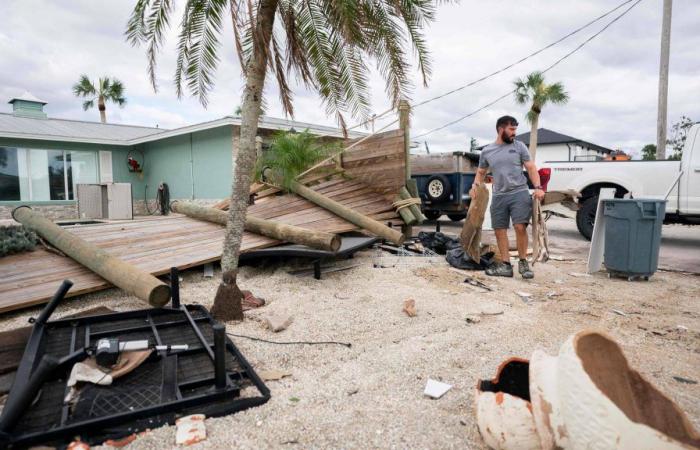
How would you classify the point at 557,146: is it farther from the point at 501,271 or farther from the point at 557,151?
the point at 501,271

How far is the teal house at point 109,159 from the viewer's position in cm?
1349

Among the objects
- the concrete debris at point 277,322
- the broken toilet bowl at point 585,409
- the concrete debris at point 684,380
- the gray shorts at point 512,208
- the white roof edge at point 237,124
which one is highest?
the white roof edge at point 237,124

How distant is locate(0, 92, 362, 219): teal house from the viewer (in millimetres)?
13492

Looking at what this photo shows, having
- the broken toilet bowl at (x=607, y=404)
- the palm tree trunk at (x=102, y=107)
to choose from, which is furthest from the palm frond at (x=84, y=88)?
the broken toilet bowl at (x=607, y=404)

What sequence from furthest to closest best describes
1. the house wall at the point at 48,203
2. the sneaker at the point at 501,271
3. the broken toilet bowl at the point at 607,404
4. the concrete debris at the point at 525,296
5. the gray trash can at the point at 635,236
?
1. the house wall at the point at 48,203
2. the sneaker at the point at 501,271
3. the gray trash can at the point at 635,236
4. the concrete debris at the point at 525,296
5. the broken toilet bowl at the point at 607,404

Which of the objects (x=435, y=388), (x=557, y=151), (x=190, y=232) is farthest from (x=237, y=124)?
(x=557, y=151)

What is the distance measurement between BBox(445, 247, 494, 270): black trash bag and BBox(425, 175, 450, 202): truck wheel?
437 cm

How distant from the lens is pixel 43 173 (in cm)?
1426

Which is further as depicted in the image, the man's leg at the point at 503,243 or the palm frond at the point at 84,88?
the palm frond at the point at 84,88

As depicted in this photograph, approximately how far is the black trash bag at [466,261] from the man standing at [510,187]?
13.9 inches

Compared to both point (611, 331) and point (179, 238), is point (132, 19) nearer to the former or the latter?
point (179, 238)

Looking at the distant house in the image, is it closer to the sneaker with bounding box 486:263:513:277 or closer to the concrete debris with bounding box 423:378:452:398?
the sneaker with bounding box 486:263:513:277

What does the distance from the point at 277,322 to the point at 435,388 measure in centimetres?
145

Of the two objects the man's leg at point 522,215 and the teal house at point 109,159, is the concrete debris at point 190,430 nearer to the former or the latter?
the man's leg at point 522,215
